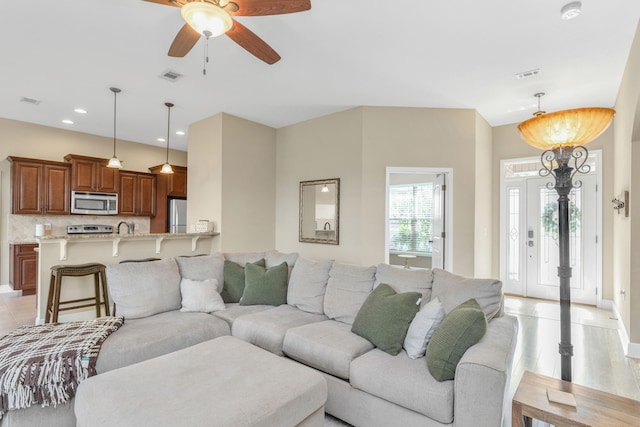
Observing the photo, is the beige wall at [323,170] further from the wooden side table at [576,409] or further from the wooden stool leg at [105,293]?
the wooden side table at [576,409]

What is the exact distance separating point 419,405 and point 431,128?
3766mm

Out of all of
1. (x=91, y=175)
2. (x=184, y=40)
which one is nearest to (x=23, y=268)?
(x=91, y=175)

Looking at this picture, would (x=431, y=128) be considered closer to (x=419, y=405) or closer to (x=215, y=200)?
(x=215, y=200)

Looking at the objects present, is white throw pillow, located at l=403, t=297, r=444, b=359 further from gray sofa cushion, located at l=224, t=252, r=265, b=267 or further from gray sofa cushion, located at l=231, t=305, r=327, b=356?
gray sofa cushion, located at l=224, t=252, r=265, b=267

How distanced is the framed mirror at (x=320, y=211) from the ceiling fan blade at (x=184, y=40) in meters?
2.81

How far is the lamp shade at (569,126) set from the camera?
5.99ft

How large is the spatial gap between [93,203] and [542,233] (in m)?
7.78

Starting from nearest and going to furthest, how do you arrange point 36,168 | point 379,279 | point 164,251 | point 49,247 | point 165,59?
point 379,279 < point 165,59 < point 49,247 < point 164,251 < point 36,168

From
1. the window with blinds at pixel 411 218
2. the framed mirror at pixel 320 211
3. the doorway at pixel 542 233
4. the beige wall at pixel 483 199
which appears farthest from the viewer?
the window with blinds at pixel 411 218

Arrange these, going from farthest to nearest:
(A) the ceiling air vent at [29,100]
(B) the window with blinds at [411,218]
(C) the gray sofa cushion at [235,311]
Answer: (B) the window with blinds at [411,218]
(A) the ceiling air vent at [29,100]
(C) the gray sofa cushion at [235,311]

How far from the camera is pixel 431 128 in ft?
15.2

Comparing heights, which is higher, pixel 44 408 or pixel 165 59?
pixel 165 59

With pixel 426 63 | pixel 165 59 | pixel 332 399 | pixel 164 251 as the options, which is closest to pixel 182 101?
pixel 165 59

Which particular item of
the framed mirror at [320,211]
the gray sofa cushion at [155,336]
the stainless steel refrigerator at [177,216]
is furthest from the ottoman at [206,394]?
the stainless steel refrigerator at [177,216]
